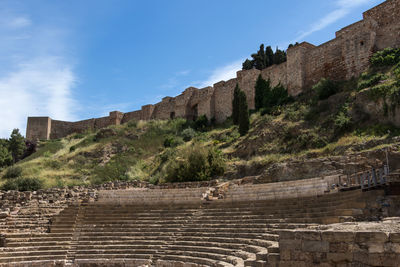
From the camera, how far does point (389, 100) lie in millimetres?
16109

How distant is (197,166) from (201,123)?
12.3 meters

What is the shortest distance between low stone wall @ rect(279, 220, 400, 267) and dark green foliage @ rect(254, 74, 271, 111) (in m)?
21.3

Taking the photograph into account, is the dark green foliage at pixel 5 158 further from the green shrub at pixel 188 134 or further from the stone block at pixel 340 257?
the stone block at pixel 340 257

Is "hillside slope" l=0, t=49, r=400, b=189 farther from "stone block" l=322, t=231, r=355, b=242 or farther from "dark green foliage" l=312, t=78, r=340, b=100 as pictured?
"stone block" l=322, t=231, r=355, b=242

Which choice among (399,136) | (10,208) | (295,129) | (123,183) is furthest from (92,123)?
(399,136)

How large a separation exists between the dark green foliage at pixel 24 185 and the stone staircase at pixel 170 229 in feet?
26.2

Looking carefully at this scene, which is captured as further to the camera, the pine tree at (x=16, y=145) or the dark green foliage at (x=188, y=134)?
the pine tree at (x=16, y=145)

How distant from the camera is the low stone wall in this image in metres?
4.96

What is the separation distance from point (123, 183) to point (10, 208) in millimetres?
6014

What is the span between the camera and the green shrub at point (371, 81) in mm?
18219

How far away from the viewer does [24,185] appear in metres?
22.6

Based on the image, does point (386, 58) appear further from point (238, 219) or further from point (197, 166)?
point (238, 219)

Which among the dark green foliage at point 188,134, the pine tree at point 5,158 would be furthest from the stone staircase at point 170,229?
the pine tree at point 5,158

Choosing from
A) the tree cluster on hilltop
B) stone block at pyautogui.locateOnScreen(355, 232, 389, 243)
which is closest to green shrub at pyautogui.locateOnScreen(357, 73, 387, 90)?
stone block at pyautogui.locateOnScreen(355, 232, 389, 243)
